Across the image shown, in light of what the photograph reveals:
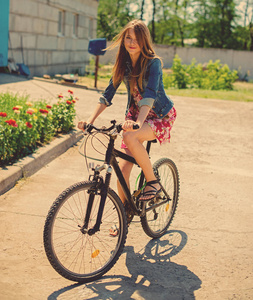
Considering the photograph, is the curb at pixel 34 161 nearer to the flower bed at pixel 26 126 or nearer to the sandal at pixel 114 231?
the flower bed at pixel 26 126

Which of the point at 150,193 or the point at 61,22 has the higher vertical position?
the point at 61,22

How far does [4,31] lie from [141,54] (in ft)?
40.8

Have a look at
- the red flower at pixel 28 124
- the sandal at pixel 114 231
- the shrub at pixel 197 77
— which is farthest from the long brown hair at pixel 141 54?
the shrub at pixel 197 77

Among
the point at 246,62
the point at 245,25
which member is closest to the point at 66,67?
the point at 246,62

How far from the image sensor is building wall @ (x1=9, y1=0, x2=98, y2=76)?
53.6 feet

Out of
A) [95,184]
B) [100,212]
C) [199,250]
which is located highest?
[95,184]

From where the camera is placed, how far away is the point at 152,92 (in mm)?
3752

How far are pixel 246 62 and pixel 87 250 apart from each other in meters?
36.2

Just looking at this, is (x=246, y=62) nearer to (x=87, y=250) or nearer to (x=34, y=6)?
(x=34, y=6)

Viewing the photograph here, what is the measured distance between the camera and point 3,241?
162 inches

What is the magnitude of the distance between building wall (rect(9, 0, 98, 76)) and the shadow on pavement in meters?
13.1

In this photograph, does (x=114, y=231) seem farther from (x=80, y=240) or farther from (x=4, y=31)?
(x=4, y=31)

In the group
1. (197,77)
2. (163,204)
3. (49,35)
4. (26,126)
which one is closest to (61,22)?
(49,35)

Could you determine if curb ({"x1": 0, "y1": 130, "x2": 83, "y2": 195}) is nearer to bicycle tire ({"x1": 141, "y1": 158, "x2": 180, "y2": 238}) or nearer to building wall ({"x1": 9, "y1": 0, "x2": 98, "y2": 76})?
bicycle tire ({"x1": 141, "y1": 158, "x2": 180, "y2": 238})
